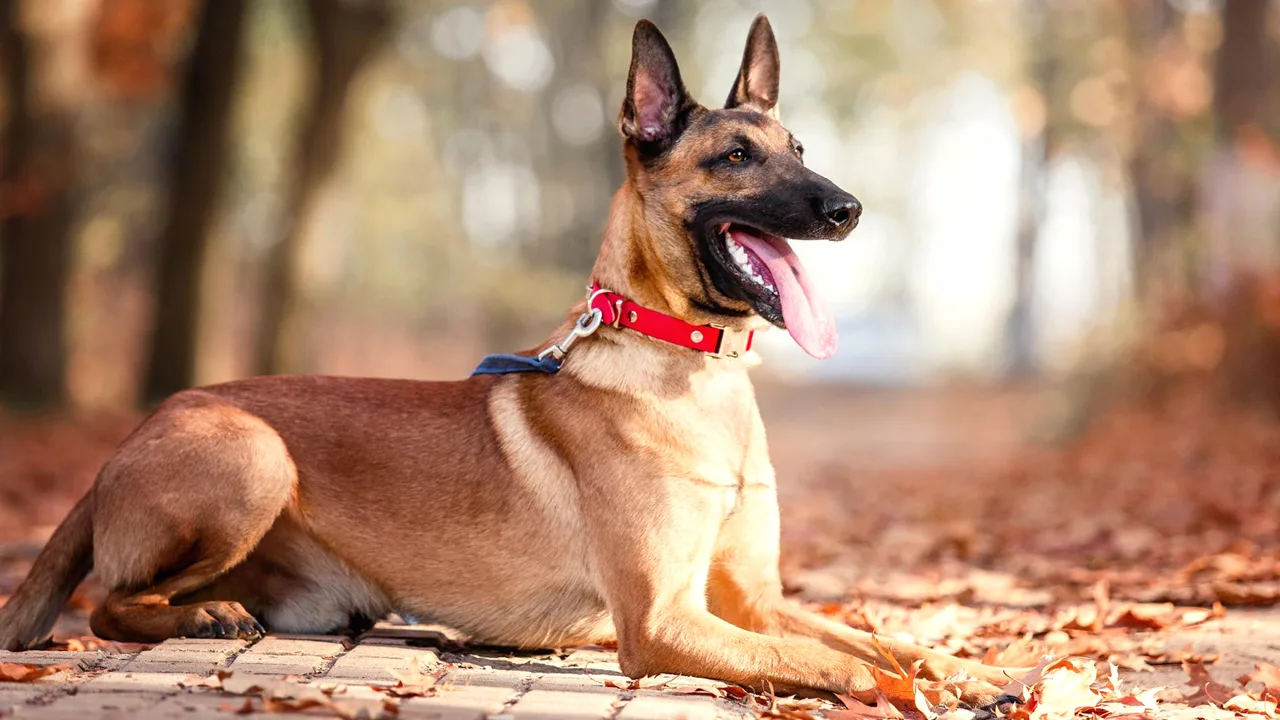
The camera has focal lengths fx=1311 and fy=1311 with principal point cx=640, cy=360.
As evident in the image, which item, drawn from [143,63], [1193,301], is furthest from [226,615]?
[143,63]

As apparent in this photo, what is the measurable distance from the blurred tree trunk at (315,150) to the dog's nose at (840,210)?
1319cm

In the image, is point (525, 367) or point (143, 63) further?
point (143, 63)

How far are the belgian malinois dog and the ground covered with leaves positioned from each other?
795 mm

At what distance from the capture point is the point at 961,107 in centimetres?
5088

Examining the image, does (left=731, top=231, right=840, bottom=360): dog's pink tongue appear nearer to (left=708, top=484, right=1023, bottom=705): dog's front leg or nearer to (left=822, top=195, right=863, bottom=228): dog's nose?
(left=822, top=195, right=863, bottom=228): dog's nose

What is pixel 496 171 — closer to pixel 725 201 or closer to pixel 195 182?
pixel 195 182

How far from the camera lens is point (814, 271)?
5.57 m

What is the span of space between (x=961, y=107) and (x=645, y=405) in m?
49.0

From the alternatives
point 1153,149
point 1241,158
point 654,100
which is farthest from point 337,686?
point 1153,149

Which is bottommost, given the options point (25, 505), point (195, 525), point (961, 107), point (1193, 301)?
point (25, 505)

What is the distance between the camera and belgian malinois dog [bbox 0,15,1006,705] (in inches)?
179

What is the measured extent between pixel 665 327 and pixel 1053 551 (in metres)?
3.97

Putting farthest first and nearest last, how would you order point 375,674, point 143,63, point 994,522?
1. point 143,63
2. point 994,522
3. point 375,674

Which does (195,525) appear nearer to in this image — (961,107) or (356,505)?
(356,505)
